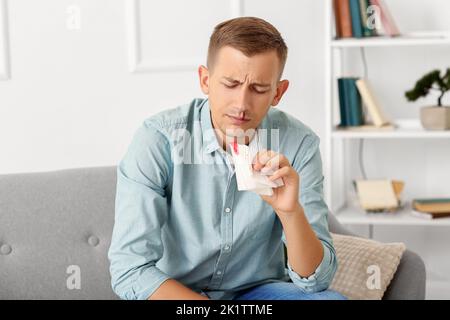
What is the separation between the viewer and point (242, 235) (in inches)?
69.8

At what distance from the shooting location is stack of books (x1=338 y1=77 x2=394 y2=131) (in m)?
3.31

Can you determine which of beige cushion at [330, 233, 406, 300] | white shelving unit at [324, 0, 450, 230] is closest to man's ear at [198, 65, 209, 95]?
beige cushion at [330, 233, 406, 300]

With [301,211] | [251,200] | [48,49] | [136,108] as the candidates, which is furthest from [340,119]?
[301,211]

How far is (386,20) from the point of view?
10.6 ft

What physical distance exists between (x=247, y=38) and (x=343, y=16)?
69.8 inches

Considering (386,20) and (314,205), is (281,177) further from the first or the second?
(386,20)

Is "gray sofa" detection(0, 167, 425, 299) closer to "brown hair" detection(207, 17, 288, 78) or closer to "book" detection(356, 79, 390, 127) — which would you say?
"brown hair" detection(207, 17, 288, 78)

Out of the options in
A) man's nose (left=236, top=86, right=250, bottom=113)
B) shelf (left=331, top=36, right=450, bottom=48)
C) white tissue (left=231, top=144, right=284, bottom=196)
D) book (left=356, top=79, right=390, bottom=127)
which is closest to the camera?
white tissue (left=231, top=144, right=284, bottom=196)

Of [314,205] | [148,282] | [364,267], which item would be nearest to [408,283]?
[364,267]

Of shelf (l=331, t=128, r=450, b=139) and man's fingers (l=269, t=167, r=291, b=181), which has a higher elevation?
man's fingers (l=269, t=167, r=291, b=181)

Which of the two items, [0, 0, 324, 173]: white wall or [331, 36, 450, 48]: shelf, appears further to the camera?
[0, 0, 324, 173]: white wall

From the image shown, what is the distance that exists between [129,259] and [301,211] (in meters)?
0.39

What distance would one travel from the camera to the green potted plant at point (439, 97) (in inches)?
126

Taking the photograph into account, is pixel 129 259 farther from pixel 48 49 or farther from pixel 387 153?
pixel 387 153
